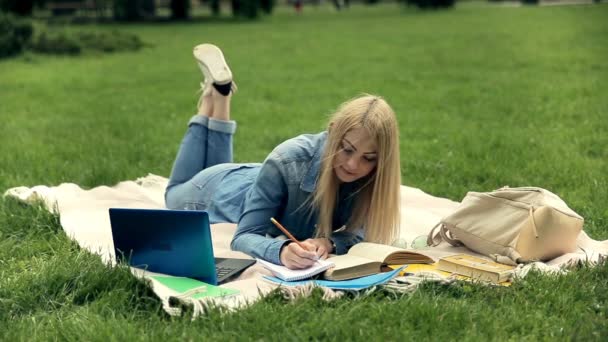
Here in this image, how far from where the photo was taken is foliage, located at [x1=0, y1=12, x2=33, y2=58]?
14430 mm

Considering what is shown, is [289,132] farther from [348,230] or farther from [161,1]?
[161,1]

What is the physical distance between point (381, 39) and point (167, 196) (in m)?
14.3

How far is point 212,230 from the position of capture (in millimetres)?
4465

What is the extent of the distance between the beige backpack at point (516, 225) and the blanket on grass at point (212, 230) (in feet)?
0.26

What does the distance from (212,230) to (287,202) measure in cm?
70

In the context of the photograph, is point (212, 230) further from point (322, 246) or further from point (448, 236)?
point (448, 236)

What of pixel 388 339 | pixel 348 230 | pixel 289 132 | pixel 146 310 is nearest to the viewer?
pixel 388 339

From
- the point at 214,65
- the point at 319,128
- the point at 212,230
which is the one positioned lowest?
the point at 319,128

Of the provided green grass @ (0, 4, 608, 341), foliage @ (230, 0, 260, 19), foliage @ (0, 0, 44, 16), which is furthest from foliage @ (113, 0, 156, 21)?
green grass @ (0, 4, 608, 341)

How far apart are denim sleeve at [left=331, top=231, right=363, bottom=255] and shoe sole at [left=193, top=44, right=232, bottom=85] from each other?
1.45m

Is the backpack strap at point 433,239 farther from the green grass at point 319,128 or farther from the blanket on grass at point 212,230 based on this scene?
the green grass at point 319,128

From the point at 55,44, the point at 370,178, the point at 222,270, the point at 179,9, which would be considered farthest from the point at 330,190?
the point at 179,9

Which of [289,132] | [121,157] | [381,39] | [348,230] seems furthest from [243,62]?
[348,230]

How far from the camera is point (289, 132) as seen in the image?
25.8 feet
